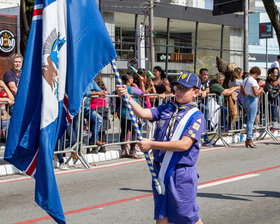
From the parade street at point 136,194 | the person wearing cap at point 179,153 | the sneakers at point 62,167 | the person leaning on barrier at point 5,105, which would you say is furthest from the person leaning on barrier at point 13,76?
the person wearing cap at point 179,153

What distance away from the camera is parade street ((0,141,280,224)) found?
6.09 metres

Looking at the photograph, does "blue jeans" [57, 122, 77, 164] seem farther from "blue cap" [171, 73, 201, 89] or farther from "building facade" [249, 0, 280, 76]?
"building facade" [249, 0, 280, 76]

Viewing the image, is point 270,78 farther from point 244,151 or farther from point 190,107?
point 190,107

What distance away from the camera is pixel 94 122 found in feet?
34.2

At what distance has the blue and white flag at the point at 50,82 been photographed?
4000 millimetres

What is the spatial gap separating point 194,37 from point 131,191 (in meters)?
32.2

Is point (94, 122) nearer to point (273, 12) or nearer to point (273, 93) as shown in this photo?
point (273, 93)

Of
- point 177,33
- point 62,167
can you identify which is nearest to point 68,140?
A: point 62,167

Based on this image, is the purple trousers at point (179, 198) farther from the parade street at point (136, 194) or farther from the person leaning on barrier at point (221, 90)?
the person leaning on barrier at point (221, 90)

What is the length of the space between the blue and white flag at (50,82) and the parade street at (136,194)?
201cm

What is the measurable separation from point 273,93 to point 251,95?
2.54 meters

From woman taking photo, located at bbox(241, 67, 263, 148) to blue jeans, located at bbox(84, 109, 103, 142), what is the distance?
13.2ft

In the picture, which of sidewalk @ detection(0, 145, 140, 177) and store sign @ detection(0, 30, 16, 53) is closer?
sidewalk @ detection(0, 145, 140, 177)

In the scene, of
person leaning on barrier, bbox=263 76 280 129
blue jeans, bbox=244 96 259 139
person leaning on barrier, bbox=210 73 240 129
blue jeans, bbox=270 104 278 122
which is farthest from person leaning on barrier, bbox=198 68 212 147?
blue jeans, bbox=270 104 278 122
